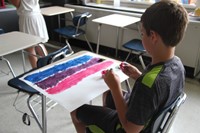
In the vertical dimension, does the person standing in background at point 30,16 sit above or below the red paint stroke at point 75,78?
above

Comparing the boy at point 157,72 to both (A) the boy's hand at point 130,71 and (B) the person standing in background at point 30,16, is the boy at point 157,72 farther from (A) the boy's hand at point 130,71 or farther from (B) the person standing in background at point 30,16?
(B) the person standing in background at point 30,16

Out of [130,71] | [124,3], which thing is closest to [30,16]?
[130,71]

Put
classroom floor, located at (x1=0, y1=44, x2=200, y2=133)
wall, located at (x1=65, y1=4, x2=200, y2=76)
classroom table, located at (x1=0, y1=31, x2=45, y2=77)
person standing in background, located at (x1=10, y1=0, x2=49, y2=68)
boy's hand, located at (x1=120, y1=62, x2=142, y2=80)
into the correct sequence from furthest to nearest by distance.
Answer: wall, located at (x1=65, y1=4, x2=200, y2=76)
person standing in background, located at (x1=10, y1=0, x2=49, y2=68)
classroom floor, located at (x1=0, y1=44, x2=200, y2=133)
classroom table, located at (x1=0, y1=31, x2=45, y2=77)
boy's hand, located at (x1=120, y1=62, x2=142, y2=80)

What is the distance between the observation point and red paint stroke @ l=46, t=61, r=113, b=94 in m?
1.31

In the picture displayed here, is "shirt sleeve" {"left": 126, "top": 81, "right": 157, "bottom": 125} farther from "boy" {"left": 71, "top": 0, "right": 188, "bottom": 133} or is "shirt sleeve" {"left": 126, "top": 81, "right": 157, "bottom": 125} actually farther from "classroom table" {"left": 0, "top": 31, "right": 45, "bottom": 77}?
"classroom table" {"left": 0, "top": 31, "right": 45, "bottom": 77}

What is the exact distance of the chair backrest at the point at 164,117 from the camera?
1013 mm

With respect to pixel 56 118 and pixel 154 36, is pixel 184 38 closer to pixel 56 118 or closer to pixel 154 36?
pixel 56 118

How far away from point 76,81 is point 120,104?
0.40 metres

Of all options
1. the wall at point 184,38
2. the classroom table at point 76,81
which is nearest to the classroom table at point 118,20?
the wall at point 184,38

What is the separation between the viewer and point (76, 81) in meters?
1.39

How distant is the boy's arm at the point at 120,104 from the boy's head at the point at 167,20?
1.04ft

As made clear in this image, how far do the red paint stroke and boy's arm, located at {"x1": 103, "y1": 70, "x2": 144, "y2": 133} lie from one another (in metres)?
0.30

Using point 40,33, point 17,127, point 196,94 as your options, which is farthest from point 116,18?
point 17,127

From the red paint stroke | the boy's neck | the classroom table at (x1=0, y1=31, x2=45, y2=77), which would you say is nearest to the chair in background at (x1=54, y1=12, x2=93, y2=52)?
the classroom table at (x1=0, y1=31, x2=45, y2=77)
